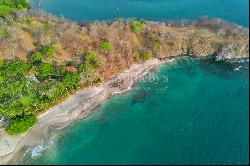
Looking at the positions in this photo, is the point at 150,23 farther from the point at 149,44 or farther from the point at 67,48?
the point at 67,48

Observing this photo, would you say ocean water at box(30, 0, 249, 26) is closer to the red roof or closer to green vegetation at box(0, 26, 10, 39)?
green vegetation at box(0, 26, 10, 39)

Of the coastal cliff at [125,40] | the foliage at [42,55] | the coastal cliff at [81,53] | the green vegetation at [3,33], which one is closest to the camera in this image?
the coastal cliff at [81,53]

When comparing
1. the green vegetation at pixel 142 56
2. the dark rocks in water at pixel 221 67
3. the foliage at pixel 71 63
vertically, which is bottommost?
the dark rocks in water at pixel 221 67

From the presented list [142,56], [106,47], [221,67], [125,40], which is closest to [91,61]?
[106,47]

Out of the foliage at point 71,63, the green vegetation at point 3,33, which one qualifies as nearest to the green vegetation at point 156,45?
the foliage at point 71,63

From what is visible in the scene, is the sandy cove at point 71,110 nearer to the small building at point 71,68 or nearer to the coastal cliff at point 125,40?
the coastal cliff at point 125,40

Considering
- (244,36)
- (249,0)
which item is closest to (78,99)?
(244,36)
